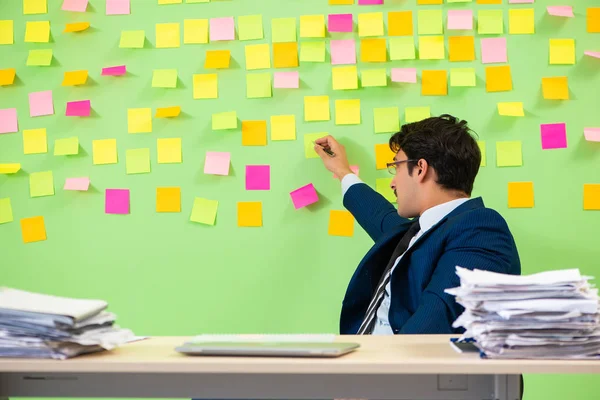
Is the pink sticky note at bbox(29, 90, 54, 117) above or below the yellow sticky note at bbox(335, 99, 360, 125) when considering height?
above

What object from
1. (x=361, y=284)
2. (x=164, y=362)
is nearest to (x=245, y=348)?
(x=164, y=362)

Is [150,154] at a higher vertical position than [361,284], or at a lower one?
higher

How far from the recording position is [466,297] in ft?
4.47

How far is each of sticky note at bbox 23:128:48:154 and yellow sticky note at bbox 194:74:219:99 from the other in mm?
604

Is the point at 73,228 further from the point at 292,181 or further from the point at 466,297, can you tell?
the point at 466,297

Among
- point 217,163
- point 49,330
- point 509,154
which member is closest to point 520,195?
point 509,154

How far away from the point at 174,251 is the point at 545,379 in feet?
4.58

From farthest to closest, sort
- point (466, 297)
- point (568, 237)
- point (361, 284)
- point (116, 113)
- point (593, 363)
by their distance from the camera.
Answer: point (116, 113) → point (568, 237) → point (361, 284) → point (466, 297) → point (593, 363)

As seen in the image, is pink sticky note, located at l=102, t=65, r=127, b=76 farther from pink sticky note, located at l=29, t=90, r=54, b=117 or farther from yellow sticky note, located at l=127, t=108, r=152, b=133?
pink sticky note, located at l=29, t=90, r=54, b=117

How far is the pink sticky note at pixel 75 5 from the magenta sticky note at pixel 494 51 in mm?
1475

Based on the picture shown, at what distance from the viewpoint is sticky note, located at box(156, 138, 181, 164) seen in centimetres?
269

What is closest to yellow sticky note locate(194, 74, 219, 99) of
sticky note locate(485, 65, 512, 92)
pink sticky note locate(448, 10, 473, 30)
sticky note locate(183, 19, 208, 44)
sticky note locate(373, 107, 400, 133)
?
sticky note locate(183, 19, 208, 44)

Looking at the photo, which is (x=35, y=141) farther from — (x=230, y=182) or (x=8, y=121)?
(x=230, y=182)

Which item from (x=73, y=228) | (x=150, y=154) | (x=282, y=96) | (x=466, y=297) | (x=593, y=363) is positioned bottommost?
(x=593, y=363)
